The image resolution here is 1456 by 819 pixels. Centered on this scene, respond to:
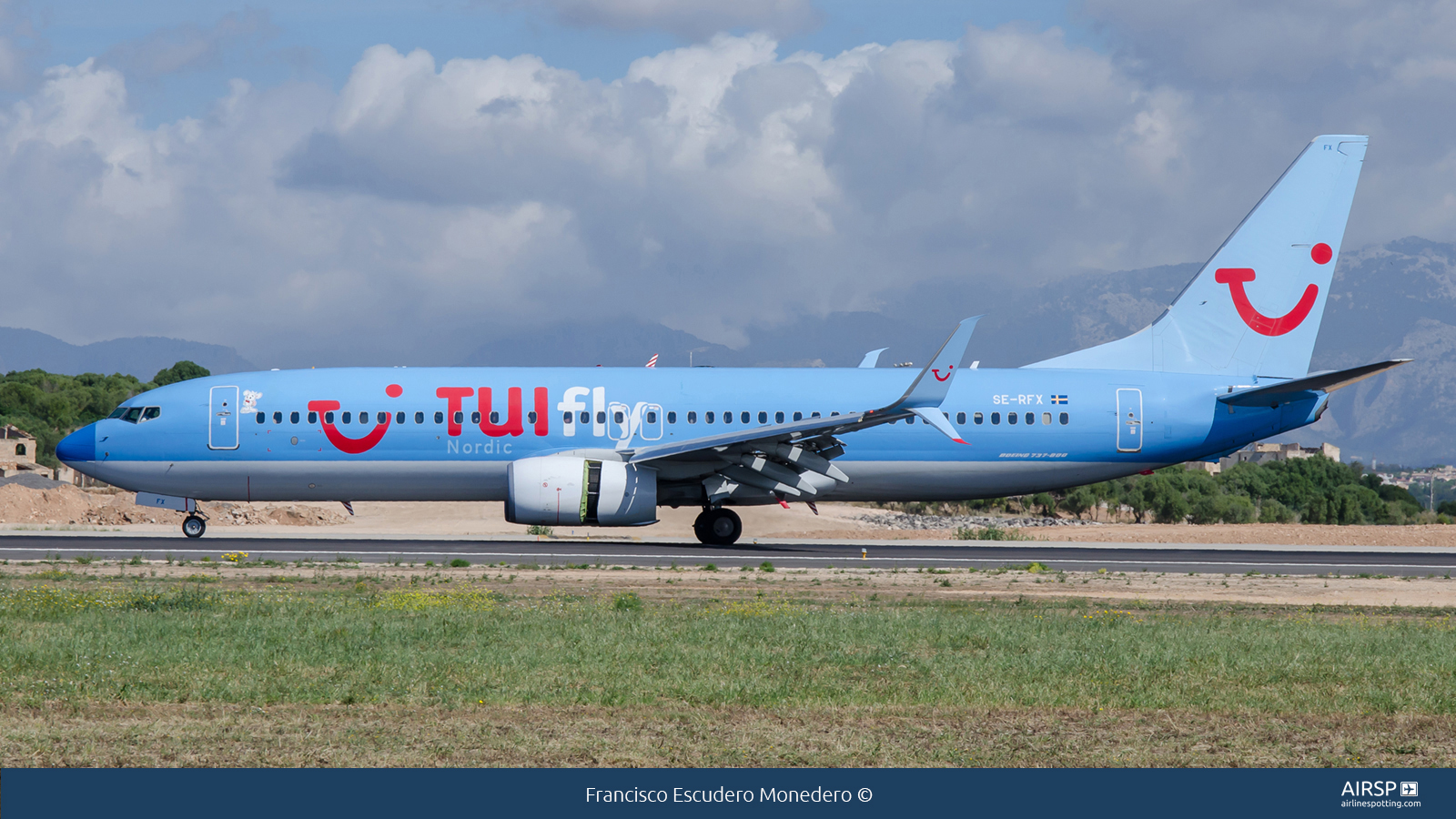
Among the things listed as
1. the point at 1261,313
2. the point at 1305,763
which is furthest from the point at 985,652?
the point at 1261,313

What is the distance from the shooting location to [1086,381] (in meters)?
31.6

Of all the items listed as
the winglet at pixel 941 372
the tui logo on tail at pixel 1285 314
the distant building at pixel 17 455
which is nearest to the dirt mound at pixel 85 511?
the distant building at pixel 17 455

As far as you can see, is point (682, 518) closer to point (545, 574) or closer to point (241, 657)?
point (545, 574)

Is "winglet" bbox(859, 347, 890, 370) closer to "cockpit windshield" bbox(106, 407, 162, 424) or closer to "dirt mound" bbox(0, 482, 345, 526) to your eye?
"cockpit windshield" bbox(106, 407, 162, 424)

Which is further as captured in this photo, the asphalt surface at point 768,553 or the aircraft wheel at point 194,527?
the aircraft wheel at point 194,527

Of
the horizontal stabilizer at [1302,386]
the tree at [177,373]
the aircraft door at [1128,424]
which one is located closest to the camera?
the horizontal stabilizer at [1302,386]

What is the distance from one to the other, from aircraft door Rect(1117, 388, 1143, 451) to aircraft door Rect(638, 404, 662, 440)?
11035mm

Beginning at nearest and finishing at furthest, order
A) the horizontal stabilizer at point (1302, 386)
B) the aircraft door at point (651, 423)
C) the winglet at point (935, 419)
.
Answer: the winglet at point (935, 419)
the horizontal stabilizer at point (1302, 386)
the aircraft door at point (651, 423)

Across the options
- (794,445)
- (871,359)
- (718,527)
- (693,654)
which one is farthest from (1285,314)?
(693,654)

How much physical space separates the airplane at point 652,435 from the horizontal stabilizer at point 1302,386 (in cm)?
7

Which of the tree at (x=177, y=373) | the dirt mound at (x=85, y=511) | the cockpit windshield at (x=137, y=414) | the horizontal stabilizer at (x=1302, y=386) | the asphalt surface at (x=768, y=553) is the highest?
the tree at (x=177, y=373)

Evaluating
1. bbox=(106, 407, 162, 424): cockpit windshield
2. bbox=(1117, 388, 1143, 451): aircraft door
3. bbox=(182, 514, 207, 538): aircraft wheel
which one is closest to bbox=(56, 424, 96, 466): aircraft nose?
bbox=(106, 407, 162, 424): cockpit windshield

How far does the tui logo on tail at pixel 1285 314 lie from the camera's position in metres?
32.8

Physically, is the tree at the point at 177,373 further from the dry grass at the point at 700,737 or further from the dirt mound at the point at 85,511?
the dry grass at the point at 700,737
